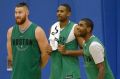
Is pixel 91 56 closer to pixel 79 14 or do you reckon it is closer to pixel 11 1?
pixel 79 14

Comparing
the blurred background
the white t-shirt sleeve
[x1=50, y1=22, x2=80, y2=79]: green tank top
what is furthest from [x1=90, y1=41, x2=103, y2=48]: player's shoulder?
the blurred background

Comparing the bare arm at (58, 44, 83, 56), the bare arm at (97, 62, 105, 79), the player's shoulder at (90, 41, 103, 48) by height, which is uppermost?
the player's shoulder at (90, 41, 103, 48)

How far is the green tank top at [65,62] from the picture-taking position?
5552 millimetres

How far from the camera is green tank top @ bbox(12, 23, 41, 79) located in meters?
5.39

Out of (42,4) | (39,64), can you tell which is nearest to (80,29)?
(39,64)

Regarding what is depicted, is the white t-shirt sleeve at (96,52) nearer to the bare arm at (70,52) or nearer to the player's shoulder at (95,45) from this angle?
the player's shoulder at (95,45)

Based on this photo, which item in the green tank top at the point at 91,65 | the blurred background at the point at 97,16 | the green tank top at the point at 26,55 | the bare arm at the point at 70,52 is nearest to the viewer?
the green tank top at the point at 91,65

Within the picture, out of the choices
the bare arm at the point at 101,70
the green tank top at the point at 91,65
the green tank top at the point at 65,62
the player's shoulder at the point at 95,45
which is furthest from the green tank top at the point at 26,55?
the bare arm at the point at 101,70

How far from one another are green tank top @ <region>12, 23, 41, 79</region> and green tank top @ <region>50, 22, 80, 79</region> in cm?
29

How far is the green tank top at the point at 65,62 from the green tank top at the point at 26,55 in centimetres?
29

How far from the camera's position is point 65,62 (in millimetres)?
5574

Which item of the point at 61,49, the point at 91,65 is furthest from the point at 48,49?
the point at 91,65

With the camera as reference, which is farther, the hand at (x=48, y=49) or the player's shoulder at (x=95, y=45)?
the hand at (x=48, y=49)

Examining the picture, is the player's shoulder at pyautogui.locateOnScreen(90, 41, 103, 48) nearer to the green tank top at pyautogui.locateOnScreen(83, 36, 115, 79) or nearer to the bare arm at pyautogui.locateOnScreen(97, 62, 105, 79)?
the green tank top at pyautogui.locateOnScreen(83, 36, 115, 79)
